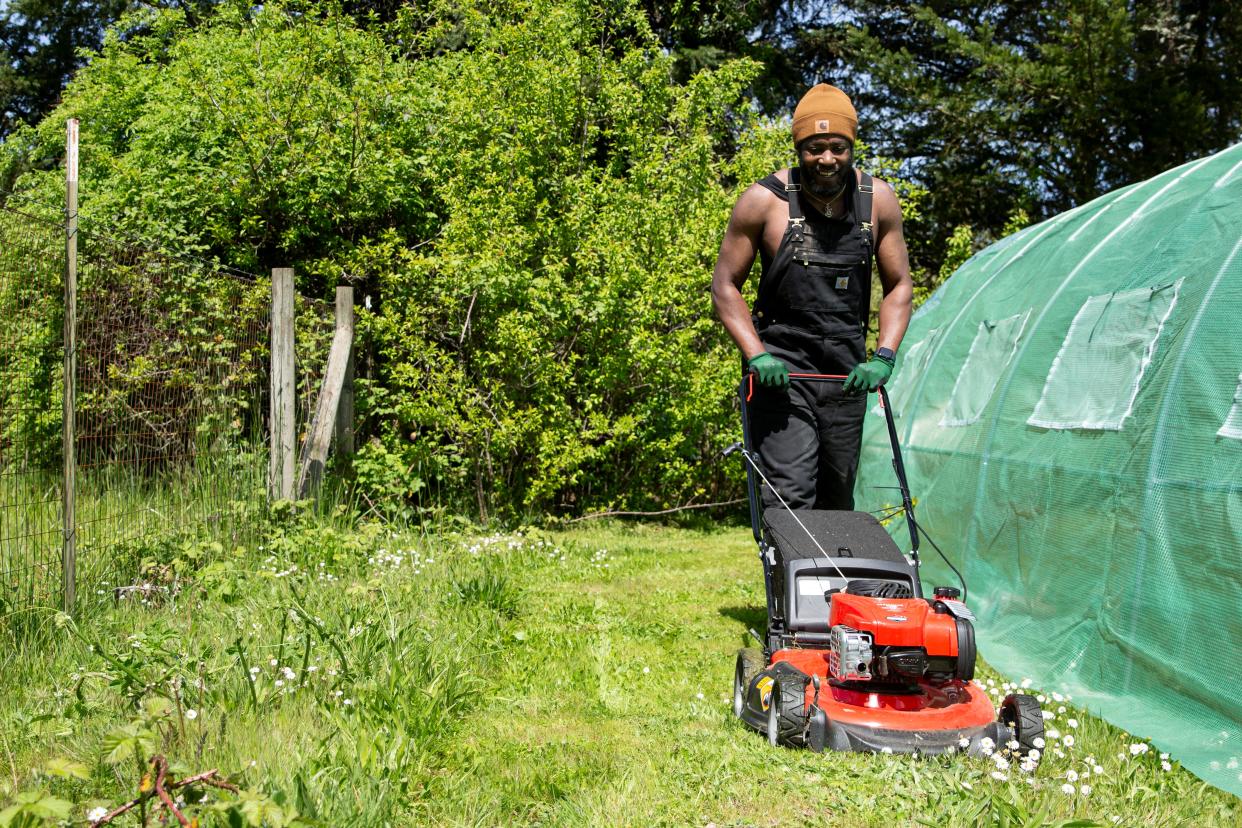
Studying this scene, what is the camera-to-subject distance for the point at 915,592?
3.48m

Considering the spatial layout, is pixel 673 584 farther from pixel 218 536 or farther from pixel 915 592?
pixel 915 592

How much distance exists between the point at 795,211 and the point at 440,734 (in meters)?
2.27

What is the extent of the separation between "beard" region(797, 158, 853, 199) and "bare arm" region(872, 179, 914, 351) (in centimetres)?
24

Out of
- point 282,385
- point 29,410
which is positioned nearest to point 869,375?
point 29,410

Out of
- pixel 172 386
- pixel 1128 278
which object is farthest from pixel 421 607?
pixel 1128 278

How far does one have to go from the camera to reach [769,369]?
12.6 ft

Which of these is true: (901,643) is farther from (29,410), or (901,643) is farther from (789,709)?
(29,410)

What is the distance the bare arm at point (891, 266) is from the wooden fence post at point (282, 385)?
3557 millimetres

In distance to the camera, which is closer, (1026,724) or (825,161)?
(1026,724)

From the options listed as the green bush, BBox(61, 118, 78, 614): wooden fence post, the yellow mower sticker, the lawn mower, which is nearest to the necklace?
the lawn mower

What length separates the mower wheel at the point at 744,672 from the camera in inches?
138

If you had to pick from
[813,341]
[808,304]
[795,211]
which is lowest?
[813,341]

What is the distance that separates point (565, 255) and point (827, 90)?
452cm

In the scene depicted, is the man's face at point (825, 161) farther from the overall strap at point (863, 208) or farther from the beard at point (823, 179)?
the overall strap at point (863, 208)
